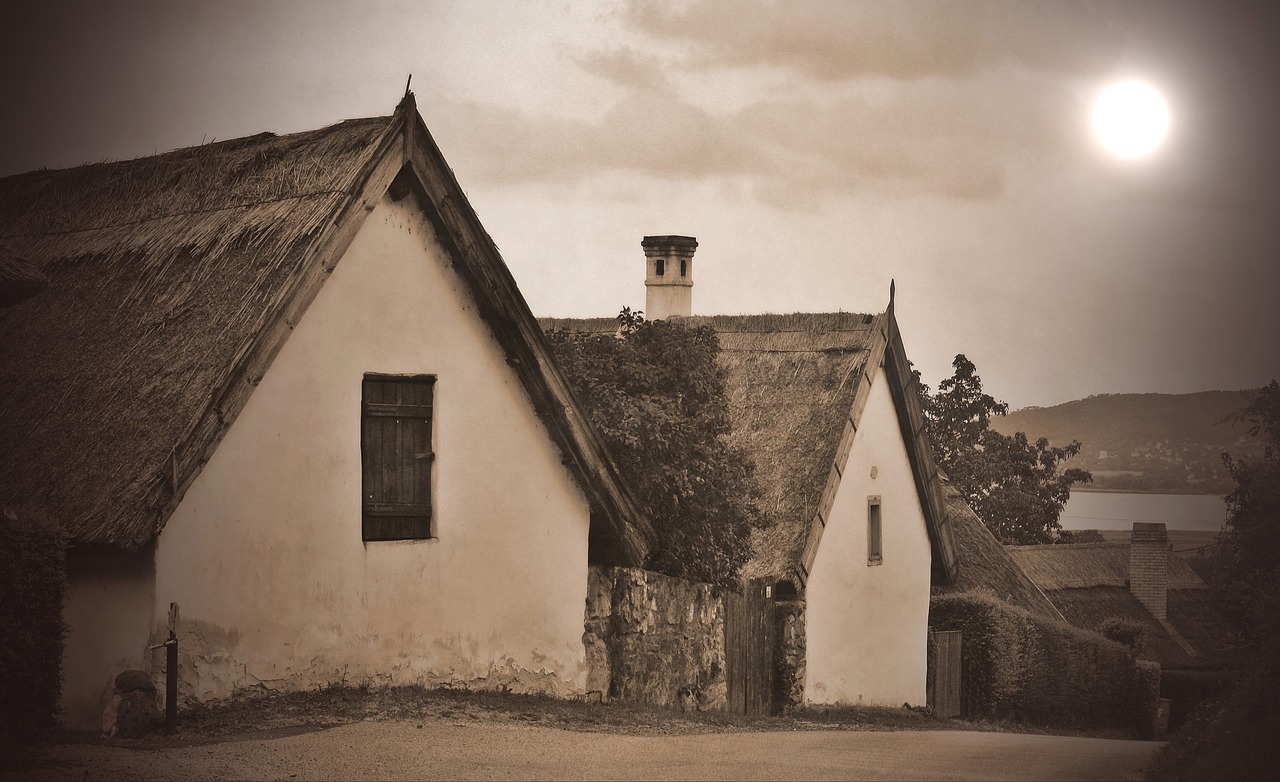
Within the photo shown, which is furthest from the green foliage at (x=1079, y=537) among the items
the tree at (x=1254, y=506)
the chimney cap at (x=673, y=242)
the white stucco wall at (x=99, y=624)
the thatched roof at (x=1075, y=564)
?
the white stucco wall at (x=99, y=624)

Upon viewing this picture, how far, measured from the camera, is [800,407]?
2286 centimetres

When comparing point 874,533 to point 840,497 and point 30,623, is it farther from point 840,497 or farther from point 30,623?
point 30,623

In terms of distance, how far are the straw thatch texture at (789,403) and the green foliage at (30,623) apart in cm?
1214

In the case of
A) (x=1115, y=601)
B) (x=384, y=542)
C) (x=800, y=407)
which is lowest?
(x=1115, y=601)

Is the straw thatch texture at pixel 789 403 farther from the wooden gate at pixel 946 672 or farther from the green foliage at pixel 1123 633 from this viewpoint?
the green foliage at pixel 1123 633

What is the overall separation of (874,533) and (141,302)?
14.4 meters

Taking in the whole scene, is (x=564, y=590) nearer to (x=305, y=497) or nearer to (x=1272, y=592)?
(x=305, y=497)

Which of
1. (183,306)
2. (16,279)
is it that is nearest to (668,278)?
(183,306)

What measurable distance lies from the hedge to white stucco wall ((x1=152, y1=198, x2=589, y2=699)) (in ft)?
40.2

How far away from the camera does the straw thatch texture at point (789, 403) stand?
21312mm

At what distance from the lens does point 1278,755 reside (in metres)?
9.69

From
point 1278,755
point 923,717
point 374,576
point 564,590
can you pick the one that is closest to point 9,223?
point 374,576

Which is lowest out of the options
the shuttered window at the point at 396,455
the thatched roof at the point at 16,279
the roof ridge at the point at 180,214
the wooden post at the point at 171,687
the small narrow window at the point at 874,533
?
the wooden post at the point at 171,687

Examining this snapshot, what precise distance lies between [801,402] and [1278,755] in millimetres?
13577
